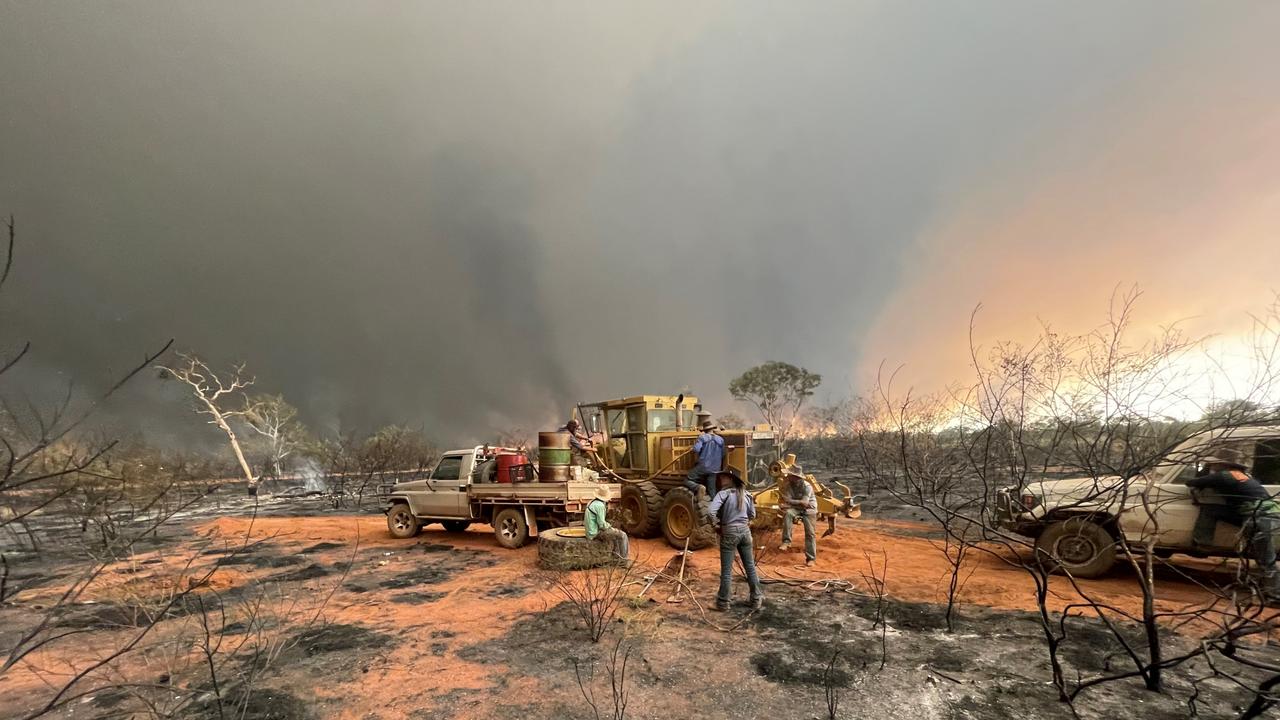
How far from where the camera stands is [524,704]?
4586mm

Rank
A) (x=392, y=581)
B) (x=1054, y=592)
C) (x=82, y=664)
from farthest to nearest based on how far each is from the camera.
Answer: (x=392, y=581) → (x=1054, y=592) → (x=82, y=664)

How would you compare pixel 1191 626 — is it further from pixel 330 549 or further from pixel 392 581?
pixel 330 549

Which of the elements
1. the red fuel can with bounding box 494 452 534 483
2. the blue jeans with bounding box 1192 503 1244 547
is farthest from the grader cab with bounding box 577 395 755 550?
the blue jeans with bounding box 1192 503 1244 547

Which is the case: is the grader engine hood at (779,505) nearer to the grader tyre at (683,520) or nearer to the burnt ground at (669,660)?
the grader tyre at (683,520)

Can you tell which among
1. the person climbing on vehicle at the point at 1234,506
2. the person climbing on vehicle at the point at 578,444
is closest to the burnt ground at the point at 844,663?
the person climbing on vehicle at the point at 1234,506

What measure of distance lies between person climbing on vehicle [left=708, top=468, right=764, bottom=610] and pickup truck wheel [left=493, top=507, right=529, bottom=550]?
499 cm

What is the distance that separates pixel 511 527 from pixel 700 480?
3909 millimetres

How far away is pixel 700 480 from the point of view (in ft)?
32.4

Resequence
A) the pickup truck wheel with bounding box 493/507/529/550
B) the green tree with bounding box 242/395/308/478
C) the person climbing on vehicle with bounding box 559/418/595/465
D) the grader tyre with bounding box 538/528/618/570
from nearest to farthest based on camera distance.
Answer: the grader tyre with bounding box 538/528/618/570 < the pickup truck wheel with bounding box 493/507/529/550 < the person climbing on vehicle with bounding box 559/418/595/465 < the green tree with bounding box 242/395/308/478

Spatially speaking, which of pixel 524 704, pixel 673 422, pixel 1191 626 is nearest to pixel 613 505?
pixel 673 422

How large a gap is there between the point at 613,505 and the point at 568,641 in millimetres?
5653

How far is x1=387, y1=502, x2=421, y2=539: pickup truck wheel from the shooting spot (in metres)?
12.1

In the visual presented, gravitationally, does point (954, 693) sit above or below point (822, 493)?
below

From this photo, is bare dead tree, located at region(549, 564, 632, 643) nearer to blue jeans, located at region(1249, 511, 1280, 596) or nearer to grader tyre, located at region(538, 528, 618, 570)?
grader tyre, located at region(538, 528, 618, 570)
